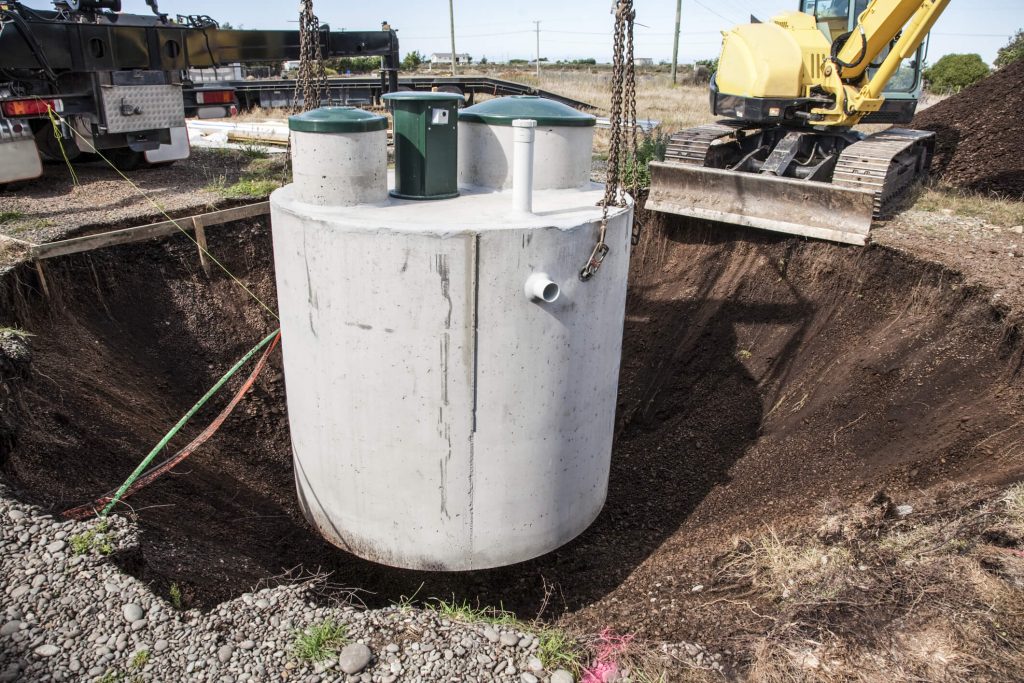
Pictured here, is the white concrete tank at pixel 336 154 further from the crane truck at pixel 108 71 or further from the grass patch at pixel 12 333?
the crane truck at pixel 108 71

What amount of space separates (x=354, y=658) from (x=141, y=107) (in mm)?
9459

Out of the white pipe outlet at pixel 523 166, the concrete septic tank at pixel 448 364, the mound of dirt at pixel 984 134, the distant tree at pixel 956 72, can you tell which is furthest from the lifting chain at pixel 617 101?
the distant tree at pixel 956 72

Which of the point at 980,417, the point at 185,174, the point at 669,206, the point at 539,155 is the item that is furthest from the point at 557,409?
the point at 185,174

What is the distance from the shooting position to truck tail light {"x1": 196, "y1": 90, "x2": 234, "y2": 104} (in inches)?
493

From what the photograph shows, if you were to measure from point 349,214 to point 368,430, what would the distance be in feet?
4.82

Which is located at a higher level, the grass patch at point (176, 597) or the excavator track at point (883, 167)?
the excavator track at point (883, 167)

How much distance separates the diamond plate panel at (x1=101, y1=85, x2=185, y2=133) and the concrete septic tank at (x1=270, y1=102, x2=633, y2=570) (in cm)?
656

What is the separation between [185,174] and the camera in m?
12.0

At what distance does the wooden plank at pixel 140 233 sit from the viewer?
26.2 feet

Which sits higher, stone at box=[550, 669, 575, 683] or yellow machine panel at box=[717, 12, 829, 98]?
yellow machine panel at box=[717, 12, 829, 98]

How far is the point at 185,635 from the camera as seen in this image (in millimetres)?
3992

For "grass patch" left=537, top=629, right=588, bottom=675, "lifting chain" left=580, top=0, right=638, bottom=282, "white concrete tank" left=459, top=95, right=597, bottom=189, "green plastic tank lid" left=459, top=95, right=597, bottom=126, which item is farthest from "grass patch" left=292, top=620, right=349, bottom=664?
"green plastic tank lid" left=459, top=95, right=597, bottom=126

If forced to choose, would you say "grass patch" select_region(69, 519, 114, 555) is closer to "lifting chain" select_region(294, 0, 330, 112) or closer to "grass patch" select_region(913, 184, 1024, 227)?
"lifting chain" select_region(294, 0, 330, 112)

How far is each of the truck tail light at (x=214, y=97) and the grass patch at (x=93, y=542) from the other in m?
9.83
